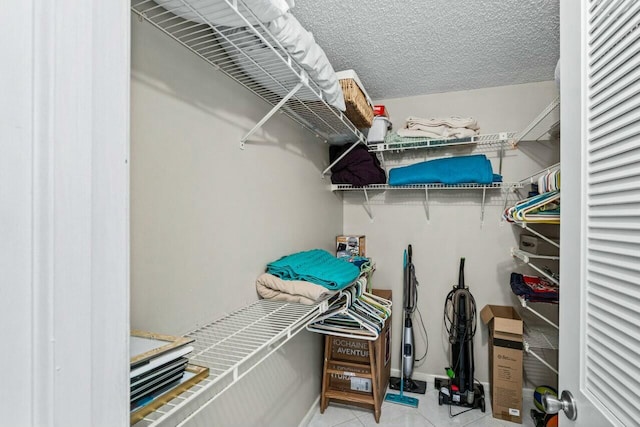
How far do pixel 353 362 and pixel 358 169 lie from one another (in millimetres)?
1447

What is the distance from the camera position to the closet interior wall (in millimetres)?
914

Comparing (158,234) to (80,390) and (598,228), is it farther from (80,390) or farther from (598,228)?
(598,228)

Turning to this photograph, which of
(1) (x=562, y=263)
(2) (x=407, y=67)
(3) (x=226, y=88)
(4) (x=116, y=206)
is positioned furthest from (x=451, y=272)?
(4) (x=116, y=206)

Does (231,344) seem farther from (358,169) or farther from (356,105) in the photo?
(358,169)

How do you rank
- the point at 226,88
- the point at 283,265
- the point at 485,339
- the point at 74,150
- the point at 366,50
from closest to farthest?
the point at 74,150, the point at 226,88, the point at 283,265, the point at 366,50, the point at 485,339

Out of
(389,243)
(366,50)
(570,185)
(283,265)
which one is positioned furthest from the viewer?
(389,243)

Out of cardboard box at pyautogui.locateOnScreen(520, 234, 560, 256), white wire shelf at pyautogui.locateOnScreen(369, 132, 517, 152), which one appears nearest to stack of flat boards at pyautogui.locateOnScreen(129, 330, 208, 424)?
white wire shelf at pyautogui.locateOnScreen(369, 132, 517, 152)

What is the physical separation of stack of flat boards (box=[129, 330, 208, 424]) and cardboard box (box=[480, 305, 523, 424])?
2107mm

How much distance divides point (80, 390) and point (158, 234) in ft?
2.15

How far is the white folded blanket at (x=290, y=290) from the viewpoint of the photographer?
141cm

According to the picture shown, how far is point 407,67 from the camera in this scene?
6.95ft

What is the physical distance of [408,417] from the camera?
213 cm

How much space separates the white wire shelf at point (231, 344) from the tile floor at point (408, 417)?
1098 millimetres

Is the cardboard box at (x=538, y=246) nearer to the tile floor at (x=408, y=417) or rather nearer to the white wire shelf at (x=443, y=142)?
the white wire shelf at (x=443, y=142)
